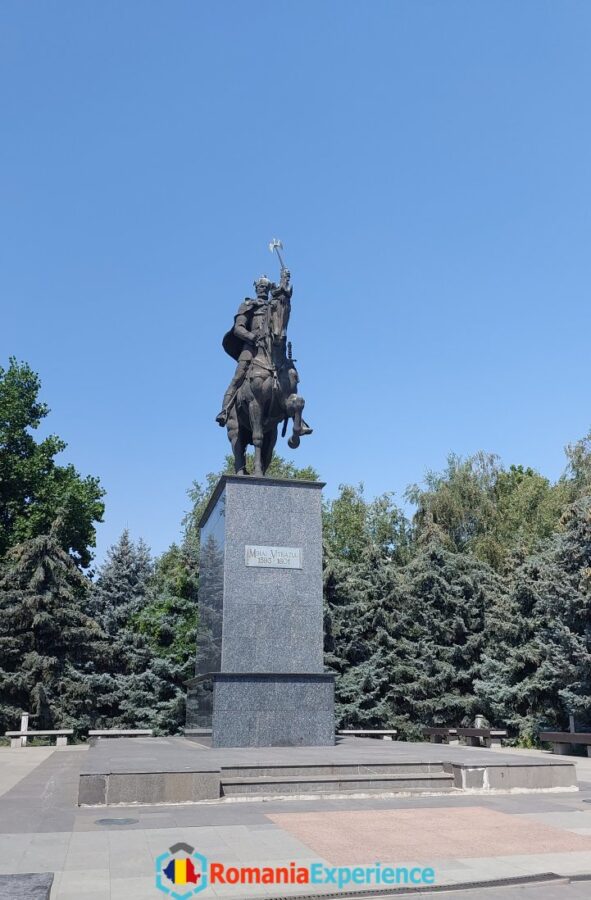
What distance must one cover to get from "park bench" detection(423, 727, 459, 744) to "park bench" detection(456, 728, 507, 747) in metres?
0.23

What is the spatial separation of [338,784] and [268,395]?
6911 mm

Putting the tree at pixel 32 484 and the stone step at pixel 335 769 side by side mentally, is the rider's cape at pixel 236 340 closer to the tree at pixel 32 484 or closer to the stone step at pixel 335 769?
the stone step at pixel 335 769

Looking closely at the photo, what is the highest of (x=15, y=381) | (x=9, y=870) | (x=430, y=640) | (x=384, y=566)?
(x=15, y=381)

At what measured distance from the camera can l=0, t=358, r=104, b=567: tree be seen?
29.5 meters

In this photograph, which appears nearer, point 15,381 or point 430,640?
point 430,640

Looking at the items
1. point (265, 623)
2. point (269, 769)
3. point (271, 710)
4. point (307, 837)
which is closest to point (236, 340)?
point (265, 623)

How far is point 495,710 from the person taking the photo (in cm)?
2109

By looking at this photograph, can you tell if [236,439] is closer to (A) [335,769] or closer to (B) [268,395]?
(B) [268,395]

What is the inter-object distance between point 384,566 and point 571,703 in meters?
8.22

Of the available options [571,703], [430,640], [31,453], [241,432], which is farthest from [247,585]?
[31,453]

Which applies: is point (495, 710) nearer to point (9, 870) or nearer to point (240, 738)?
point (240, 738)

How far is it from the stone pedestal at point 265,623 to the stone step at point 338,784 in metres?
2.59

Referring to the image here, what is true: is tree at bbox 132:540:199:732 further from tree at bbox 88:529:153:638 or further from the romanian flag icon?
the romanian flag icon

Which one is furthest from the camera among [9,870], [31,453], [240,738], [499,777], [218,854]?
[31,453]
